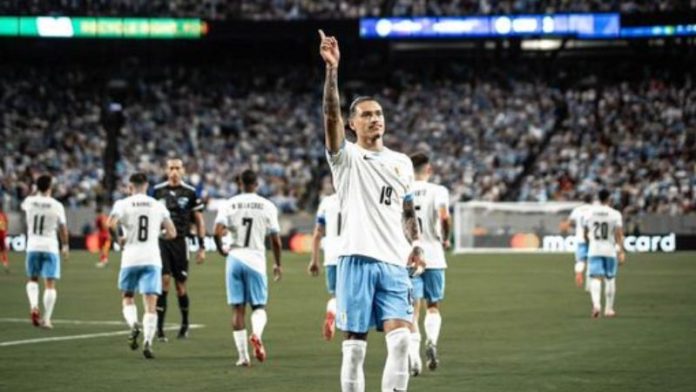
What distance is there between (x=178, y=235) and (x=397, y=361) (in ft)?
34.1

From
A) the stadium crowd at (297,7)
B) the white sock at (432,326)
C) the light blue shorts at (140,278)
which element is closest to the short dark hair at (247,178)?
the light blue shorts at (140,278)

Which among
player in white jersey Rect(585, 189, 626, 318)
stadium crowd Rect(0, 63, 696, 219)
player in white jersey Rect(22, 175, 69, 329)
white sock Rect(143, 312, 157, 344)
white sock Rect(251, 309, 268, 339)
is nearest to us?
white sock Rect(251, 309, 268, 339)

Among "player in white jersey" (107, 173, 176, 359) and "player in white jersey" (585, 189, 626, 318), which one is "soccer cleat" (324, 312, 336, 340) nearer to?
"player in white jersey" (107, 173, 176, 359)

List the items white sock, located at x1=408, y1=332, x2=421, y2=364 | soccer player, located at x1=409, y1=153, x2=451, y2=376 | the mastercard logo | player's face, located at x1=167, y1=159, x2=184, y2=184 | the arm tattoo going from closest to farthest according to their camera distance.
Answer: the arm tattoo, white sock, located at x1=408, y1=332, x2=421, y2=364, soccer player, located at x1=409, y1=153, x2=451, y2=376, player's face, located at x1=167, y1=159, x2=184, y2=184, the mastercard logo

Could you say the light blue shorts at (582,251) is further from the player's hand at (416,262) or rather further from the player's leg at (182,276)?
the player's hand at (416,262)

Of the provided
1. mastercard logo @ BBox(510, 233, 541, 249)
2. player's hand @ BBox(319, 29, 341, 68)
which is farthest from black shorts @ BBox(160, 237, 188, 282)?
mastercard logo @ BBox(510, 233, 541, 249)

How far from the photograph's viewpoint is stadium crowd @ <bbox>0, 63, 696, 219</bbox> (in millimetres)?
54188

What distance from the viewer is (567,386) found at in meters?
14.2

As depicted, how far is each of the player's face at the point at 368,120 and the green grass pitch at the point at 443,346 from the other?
14.3ft

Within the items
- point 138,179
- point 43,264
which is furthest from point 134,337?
point 43,264

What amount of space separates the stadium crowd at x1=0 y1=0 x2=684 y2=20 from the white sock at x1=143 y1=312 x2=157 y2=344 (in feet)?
143

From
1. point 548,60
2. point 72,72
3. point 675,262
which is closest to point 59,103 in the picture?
point 72,72

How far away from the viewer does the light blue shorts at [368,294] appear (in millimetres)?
10383

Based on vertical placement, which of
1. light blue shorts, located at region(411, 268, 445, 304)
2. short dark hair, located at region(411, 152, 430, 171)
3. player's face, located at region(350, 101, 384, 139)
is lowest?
light blue shorts, located at region(411, 268, 445, 304)
